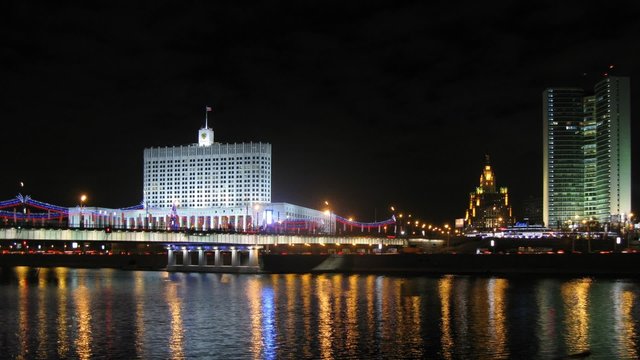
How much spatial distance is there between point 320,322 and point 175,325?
31.2ft

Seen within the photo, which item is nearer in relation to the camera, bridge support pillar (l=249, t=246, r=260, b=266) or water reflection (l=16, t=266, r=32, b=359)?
water reflection (l=16, t=266, r=32, b=359)

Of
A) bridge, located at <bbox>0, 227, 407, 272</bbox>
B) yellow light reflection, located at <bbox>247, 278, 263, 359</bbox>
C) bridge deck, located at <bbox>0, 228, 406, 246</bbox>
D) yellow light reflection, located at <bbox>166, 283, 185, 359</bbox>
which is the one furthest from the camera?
bridge, located at <bbox>0, 227, 407, 272</bbox>

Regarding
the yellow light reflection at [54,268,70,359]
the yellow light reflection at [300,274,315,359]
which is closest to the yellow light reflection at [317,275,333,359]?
the yellow light reflection at [300,274,315,359]

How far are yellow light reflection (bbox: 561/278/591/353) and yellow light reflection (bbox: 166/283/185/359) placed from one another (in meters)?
20.0

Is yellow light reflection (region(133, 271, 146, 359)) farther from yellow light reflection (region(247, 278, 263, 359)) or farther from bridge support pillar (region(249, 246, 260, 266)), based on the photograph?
bridge support pillar (region(249, 246, 260, 266))

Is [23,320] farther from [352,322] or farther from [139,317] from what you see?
[352,322]

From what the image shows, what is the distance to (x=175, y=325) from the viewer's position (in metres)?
49.4

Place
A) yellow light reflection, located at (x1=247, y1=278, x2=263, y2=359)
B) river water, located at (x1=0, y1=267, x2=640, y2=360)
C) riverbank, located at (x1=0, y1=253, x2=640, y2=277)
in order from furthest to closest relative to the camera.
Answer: riverbank, located at (x1=0, y1=253, x2=640, y2=277) → yellow light reflection, located at (x1=247, y1=278, x2=263, y2=359) → river water, located at (x1=0, y1=267, x2=640, y2=360)

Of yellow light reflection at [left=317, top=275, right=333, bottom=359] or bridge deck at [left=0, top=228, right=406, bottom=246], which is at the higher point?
bridge deck at [left=0, top=228, right=406, bottom=246]

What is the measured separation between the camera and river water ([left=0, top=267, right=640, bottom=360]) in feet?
129

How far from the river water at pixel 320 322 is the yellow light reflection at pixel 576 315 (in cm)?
10

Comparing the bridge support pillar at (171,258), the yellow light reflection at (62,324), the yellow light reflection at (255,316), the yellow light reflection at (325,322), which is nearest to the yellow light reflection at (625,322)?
the yellow light reflection at (325,322)

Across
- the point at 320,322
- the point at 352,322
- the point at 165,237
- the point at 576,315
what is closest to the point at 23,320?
the point at 320,322

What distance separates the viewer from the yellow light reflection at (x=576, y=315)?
137 feet
